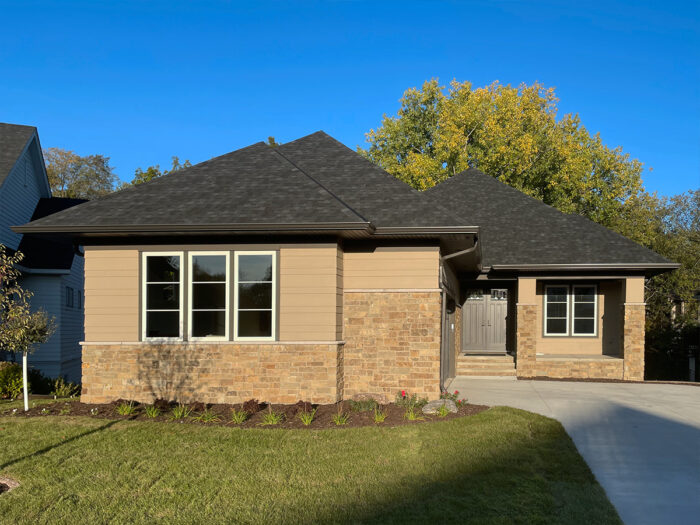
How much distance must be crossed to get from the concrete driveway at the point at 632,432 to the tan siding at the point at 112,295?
6350 millimetres

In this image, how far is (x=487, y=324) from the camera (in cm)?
1942

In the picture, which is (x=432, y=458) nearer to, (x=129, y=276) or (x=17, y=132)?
(x=129, y=276)

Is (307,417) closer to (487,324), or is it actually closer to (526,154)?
(487,324)

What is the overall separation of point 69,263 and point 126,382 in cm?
988

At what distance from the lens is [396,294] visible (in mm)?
11406

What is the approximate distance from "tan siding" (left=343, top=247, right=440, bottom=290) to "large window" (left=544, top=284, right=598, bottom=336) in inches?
320

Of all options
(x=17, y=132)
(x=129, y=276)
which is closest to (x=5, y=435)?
(x=129, y=276)

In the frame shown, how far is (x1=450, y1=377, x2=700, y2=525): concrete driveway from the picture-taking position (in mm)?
6320

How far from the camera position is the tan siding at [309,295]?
10.7 metres

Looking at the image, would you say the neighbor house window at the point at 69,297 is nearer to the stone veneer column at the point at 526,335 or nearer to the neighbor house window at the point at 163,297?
the neighbor house window at the point at 163,297

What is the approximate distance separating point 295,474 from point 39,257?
15633 millimetres

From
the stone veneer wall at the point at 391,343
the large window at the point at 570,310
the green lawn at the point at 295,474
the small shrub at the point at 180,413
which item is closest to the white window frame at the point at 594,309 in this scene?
the large window at the point at 570,310

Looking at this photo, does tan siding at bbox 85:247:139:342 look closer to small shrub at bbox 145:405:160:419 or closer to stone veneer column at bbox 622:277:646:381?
small shrub at bbox 145:405:160:419

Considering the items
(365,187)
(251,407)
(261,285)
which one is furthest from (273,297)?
(365,187)
